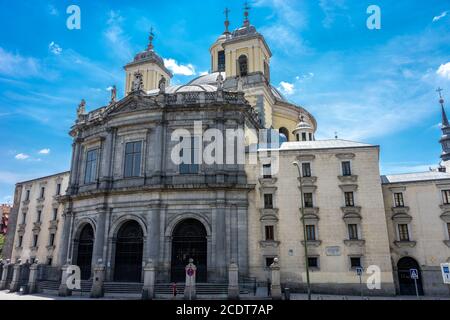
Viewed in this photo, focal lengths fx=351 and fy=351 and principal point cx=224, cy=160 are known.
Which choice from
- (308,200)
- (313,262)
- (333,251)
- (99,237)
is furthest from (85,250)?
(333,251)

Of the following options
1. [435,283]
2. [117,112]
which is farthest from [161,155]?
[435,283]

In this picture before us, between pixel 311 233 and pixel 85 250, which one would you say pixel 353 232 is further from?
pixel 85 250

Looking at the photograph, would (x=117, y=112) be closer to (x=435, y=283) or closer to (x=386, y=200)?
(x=386, y=200)

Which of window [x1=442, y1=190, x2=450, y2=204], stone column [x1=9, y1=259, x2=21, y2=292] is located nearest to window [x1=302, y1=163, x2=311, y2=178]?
window [x1=442, y1=190, x2=450, y2=204]

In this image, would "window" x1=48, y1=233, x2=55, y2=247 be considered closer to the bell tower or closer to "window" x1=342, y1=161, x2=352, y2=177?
the bell tower

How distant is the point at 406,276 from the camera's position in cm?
2902

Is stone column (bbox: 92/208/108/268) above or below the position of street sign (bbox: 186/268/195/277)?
above

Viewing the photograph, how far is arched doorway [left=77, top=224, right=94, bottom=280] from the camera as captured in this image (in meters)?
32.9

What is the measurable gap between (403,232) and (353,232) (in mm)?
4836

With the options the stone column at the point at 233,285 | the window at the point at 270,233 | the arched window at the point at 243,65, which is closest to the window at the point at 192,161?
the window at the point at 270,233

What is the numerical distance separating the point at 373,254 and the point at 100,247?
22952 mm

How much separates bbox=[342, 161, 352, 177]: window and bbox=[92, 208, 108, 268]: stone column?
2154cm

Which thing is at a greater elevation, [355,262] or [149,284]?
[355,262]

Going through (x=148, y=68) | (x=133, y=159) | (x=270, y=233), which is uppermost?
(x=148, y=68)
